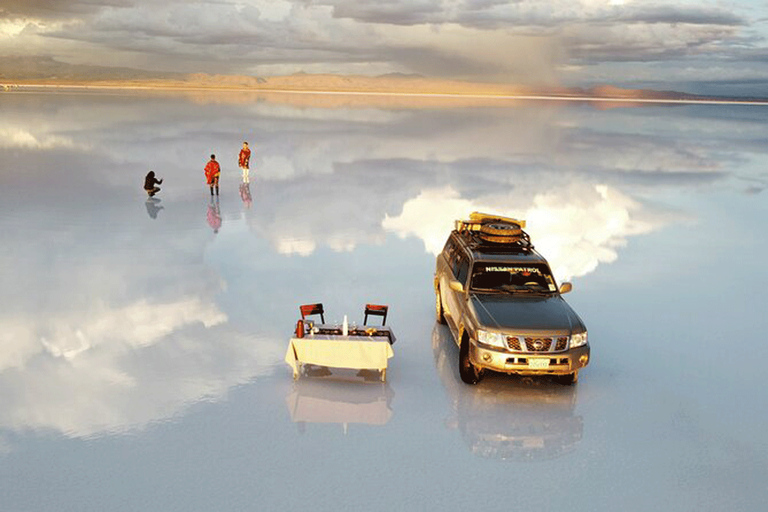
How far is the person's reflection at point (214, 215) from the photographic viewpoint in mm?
21759

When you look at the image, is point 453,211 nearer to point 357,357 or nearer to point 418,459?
point 357,357

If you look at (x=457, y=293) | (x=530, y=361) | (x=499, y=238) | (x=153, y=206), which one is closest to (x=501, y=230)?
(x=499, y=238)

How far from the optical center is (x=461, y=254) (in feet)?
40.7

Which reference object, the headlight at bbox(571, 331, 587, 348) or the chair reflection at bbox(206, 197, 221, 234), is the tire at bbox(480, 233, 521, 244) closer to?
the headlight at bbox(571, 331, 587, 348)

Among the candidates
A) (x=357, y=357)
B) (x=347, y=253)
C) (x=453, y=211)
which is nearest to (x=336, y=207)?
(x=453, y=211)

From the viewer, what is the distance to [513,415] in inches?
386

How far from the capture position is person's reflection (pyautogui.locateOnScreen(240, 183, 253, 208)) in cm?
2588

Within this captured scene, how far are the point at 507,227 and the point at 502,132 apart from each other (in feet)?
175

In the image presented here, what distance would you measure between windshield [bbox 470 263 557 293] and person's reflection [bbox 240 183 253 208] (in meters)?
15.2

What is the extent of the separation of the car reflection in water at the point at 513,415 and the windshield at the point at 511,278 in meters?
1.36

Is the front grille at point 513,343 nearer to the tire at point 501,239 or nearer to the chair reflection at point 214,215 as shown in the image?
the tire at point 501,239

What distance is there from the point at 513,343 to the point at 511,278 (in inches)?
67.0

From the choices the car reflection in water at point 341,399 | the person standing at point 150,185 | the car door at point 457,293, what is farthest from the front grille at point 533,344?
the person standing at point 150,185

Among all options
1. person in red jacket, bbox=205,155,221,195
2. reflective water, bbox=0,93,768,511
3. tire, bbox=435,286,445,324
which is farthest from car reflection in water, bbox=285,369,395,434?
person in red jacket, bbox=205,155,221,195
